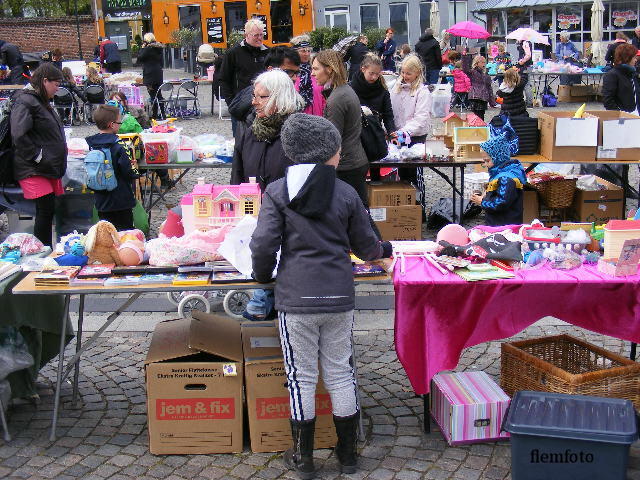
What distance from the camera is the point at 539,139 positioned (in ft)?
26.4

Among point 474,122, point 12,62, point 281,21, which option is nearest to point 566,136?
point 474,122

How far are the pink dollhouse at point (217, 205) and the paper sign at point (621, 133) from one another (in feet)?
14.2

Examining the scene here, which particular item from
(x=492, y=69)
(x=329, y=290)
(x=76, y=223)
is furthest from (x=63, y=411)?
(x=492, y=69)

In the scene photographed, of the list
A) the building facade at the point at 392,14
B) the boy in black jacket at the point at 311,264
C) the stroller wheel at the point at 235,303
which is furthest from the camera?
the building facade at the point at 392,14

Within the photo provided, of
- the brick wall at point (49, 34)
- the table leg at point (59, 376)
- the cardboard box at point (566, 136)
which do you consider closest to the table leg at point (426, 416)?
the table leg at point (59, 376)

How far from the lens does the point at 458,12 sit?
31.7 meters

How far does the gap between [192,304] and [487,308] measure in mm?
2767

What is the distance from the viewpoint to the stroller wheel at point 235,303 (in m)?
6.13

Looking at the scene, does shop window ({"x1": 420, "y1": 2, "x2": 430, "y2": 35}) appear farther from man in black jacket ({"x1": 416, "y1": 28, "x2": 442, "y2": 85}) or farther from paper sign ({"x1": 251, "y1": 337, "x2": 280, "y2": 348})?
paper sign ({"x1": 251, "y1": 337, "x2": 280, "y2": 348})

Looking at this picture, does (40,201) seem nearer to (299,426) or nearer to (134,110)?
(299,426)

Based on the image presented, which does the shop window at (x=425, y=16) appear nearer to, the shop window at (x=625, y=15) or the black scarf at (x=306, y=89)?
the shop window at (x=625, y=15)

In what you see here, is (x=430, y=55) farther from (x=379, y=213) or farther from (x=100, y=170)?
(x=100, y=170)

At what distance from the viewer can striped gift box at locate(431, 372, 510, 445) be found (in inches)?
163

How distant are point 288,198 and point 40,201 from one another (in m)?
3.80
